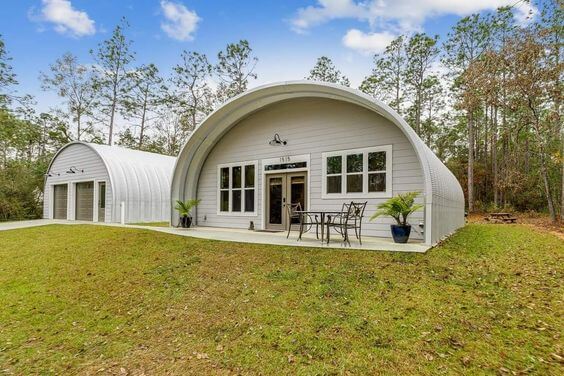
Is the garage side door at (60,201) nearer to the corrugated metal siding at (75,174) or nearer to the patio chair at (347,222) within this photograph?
the corrugated metal siding at (75,174)

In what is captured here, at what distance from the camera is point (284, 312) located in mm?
4000

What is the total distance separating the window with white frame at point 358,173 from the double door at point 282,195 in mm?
871

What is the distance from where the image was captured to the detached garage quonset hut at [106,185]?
44.4ft

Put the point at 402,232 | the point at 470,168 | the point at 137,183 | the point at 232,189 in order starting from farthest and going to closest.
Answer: the point at 470,168, the point at 137,183, the point at 232,189, the point at 402,232

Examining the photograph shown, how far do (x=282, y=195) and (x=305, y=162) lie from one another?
1356mm

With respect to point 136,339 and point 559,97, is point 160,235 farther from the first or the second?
point 559,97

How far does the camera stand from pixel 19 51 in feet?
62.7

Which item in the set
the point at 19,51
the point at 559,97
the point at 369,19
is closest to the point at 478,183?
the point at 559,97

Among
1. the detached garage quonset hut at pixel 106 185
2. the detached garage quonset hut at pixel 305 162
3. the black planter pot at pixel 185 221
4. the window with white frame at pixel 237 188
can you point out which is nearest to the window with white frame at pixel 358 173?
the detached garage quonset hut at pixel 305 162

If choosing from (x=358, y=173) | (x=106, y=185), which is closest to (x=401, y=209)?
(x=358, y=173)

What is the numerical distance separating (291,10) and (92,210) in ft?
41.7

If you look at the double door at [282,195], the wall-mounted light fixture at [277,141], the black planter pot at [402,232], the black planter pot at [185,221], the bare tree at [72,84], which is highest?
the bare tree at [72,84]

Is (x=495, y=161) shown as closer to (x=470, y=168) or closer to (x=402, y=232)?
(x=470, y=168)

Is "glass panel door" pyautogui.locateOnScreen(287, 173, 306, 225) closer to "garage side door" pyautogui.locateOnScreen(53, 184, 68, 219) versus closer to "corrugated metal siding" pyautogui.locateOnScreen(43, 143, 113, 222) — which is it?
"corrugated metal siding" pyautogui.locateOnScreen(43, 143, 113, 222)
